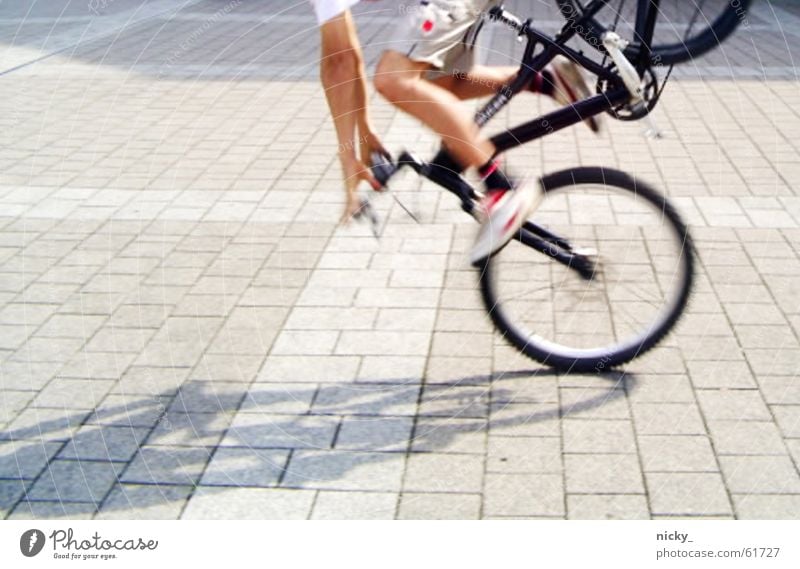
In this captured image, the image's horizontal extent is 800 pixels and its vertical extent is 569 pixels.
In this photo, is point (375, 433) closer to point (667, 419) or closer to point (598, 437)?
point (598, 437)

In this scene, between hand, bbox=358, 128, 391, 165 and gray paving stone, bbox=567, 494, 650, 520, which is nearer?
gray paving stone, bbox=567, 494, 650, 520

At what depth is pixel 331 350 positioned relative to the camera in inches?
150

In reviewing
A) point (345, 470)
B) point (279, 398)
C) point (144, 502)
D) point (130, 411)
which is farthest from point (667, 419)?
point (130, 411)

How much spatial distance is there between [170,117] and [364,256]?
3.27 m

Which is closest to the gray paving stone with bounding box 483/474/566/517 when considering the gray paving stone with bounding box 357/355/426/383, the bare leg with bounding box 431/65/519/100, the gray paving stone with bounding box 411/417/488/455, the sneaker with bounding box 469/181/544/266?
the gray paving stone with bounding box 411/417/488/455

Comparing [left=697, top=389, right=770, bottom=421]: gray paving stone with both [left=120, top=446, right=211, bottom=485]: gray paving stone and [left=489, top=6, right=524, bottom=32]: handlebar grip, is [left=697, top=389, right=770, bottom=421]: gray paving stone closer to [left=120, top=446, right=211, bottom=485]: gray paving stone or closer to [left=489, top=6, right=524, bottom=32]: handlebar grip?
[left=489, top=6, right=524, bottom=32]: handlebar grip

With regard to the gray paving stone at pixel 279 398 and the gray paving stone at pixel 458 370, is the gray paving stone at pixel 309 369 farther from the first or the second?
the gray paving stone at pixel 458 370

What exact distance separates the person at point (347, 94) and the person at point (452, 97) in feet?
0.62

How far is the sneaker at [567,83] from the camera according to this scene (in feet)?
11.6

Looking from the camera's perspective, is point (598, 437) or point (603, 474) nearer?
point (603, 474)

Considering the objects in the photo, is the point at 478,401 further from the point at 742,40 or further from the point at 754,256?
the point at 742,40

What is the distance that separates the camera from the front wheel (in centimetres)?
342

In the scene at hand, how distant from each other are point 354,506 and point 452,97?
5.04ft

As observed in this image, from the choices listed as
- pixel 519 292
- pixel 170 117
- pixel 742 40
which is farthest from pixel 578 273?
pixel 742 40
